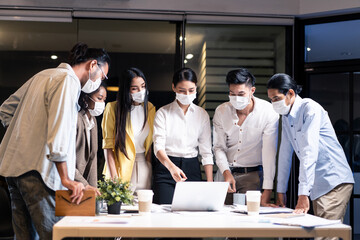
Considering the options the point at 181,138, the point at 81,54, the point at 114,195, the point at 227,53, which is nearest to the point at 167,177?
the point at 181,138

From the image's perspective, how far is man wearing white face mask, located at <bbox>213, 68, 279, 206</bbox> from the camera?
359 centimetres

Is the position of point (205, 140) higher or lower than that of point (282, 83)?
lower

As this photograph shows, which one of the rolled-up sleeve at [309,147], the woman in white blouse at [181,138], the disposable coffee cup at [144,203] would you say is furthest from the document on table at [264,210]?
the woman in white blouse at [181,138]

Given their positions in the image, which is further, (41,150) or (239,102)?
(239,102)

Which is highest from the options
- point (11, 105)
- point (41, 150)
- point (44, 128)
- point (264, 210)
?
point (11, 105)

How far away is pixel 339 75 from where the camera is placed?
4879mm

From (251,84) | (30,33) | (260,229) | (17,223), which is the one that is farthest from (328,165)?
A: (30,33)

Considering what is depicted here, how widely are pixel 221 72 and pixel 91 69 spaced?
2440 millimetres

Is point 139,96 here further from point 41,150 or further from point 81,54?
point 41,150

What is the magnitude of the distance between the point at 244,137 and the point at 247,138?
0.02m

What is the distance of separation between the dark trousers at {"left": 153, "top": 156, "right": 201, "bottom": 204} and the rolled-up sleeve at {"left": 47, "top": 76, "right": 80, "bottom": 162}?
1.24m

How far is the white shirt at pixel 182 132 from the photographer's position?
12.1 feet

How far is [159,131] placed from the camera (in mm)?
3691

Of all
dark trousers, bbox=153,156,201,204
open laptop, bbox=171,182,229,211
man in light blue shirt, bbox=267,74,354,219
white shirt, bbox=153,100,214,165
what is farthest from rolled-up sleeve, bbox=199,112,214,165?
open laptop, bbox=171,182,229,211
